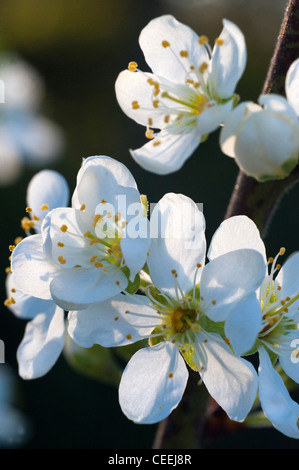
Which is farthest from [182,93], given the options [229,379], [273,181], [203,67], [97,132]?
[97,132]

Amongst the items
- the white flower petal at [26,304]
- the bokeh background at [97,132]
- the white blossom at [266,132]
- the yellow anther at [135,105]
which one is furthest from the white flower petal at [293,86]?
the bokeh background at [97,132]

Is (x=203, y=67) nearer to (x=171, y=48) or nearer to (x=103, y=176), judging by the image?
(x=171, y=48)

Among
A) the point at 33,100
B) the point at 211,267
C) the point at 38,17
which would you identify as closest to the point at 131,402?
the point at 211,267

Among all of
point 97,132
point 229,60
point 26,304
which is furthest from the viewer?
point 97,132

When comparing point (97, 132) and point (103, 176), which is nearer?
point (103, 176)

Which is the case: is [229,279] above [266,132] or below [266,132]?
below

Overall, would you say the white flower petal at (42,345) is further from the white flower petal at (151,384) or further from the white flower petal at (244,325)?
the white flower petal at (244,325)

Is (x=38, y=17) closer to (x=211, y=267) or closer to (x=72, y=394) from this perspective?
(x=72, y=394)
